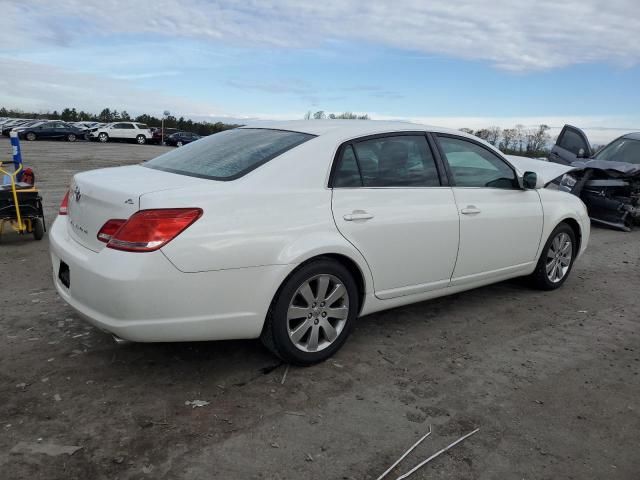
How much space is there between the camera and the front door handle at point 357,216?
3.66m

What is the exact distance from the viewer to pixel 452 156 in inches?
176

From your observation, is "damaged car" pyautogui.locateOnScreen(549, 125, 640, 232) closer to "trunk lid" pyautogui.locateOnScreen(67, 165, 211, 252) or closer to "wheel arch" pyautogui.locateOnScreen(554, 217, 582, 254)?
"wheel arch" pyautogui.locateOnScreen(554, 217, 582, 254)

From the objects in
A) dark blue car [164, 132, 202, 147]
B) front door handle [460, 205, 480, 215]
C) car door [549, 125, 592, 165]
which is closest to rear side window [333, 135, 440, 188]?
front door handle [460, 205, 480, 215]

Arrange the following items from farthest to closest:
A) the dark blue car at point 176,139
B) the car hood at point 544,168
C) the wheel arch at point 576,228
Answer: the dark blue car at point 176,139 < the car hood at point 544,168 < the wheel arch at point 576,228

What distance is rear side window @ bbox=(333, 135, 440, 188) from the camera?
150 inches

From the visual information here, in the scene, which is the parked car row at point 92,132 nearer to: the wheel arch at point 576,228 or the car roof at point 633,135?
the car roof at point 633,135

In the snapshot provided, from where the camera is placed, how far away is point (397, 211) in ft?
12.9

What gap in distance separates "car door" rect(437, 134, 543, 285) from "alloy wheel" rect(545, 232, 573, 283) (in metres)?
0.43

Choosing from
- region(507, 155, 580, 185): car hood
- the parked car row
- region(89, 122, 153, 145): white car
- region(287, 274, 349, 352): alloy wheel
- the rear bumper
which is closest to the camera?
the rear bumper

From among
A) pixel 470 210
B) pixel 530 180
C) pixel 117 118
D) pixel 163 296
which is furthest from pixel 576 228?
pixel 117 118

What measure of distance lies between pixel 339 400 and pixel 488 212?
215 cm

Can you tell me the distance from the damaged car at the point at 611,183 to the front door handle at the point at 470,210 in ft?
19.8

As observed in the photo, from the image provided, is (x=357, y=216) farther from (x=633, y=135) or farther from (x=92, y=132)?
(x=92, y=132)

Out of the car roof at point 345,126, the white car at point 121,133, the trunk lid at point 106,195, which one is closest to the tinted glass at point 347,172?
the car roof at point 345,126
